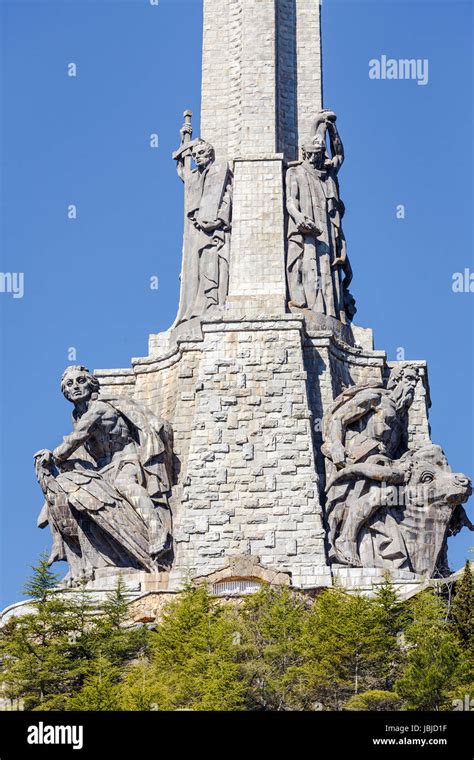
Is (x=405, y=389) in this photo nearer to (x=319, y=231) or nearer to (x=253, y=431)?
(x=253, y=431)

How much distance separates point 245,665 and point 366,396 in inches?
399

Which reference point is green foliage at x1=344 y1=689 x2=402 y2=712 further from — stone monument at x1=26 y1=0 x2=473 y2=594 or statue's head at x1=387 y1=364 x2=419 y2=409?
statue's head at x1=387 y1=364 x2=419 y2=409

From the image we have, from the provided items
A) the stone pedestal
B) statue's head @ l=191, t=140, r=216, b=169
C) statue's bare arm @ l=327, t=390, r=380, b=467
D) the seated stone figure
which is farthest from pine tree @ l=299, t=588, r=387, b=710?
statue's head @ l=191, t=140, r=216, b=169

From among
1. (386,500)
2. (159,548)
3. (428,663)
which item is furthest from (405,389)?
(428,663)

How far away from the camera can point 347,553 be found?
135 feet

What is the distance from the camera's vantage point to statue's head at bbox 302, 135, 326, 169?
46.9 metres

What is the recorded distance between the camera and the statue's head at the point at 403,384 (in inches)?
1709

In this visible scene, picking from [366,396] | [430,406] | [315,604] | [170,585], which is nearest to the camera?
[315,604]

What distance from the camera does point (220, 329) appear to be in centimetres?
4384

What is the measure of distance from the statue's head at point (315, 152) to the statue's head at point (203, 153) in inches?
86.4

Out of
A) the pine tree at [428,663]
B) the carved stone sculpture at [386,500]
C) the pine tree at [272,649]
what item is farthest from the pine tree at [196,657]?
the carved stone sculpture at [386,500]

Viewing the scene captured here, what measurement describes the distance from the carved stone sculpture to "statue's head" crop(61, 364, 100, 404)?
516cm
